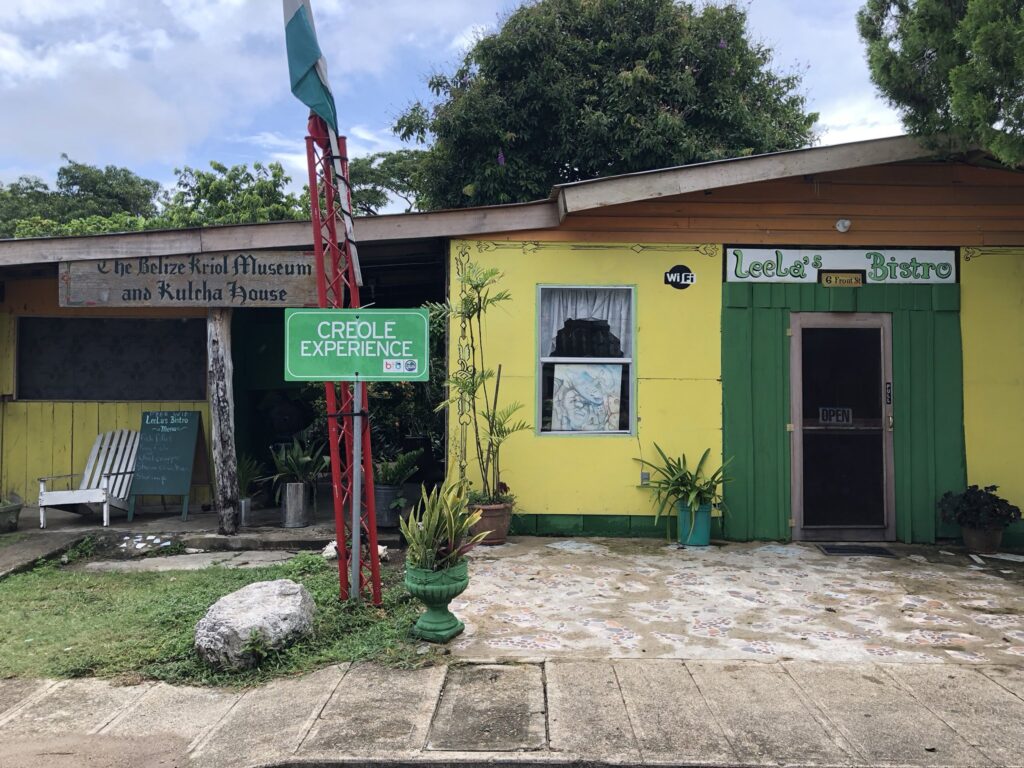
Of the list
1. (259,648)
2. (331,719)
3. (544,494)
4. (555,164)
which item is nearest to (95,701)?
(259,648)

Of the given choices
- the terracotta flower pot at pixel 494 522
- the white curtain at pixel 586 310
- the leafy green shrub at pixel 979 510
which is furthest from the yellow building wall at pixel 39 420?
the leafy green shrub at pixel 979 510

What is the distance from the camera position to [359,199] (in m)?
22.2

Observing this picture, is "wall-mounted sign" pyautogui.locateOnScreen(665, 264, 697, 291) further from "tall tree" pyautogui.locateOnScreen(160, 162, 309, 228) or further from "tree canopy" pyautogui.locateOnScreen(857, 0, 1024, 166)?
"tall tree" pyautogui.locateOnScreen(160, 162, 309, 228)

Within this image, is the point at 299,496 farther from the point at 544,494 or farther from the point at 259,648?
the point at 259,648

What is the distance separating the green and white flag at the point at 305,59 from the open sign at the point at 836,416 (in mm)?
4949

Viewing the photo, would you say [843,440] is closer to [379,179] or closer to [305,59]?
[305,59]

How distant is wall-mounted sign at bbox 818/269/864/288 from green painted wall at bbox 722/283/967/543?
6cm

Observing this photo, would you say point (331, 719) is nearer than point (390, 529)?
Yes

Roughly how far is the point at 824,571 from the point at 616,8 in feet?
39.2

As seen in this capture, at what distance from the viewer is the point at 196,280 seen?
6.27 meters

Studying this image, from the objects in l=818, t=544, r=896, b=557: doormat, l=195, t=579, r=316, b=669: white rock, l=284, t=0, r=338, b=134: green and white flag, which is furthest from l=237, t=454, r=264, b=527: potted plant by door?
l=818, t=544, r=896, b=557: doormat

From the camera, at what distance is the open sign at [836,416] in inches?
260

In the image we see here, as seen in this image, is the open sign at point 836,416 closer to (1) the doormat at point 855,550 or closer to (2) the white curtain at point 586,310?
(1) the doormat at point 855,550

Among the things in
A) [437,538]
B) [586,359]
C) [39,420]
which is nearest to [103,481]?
[39,420]
